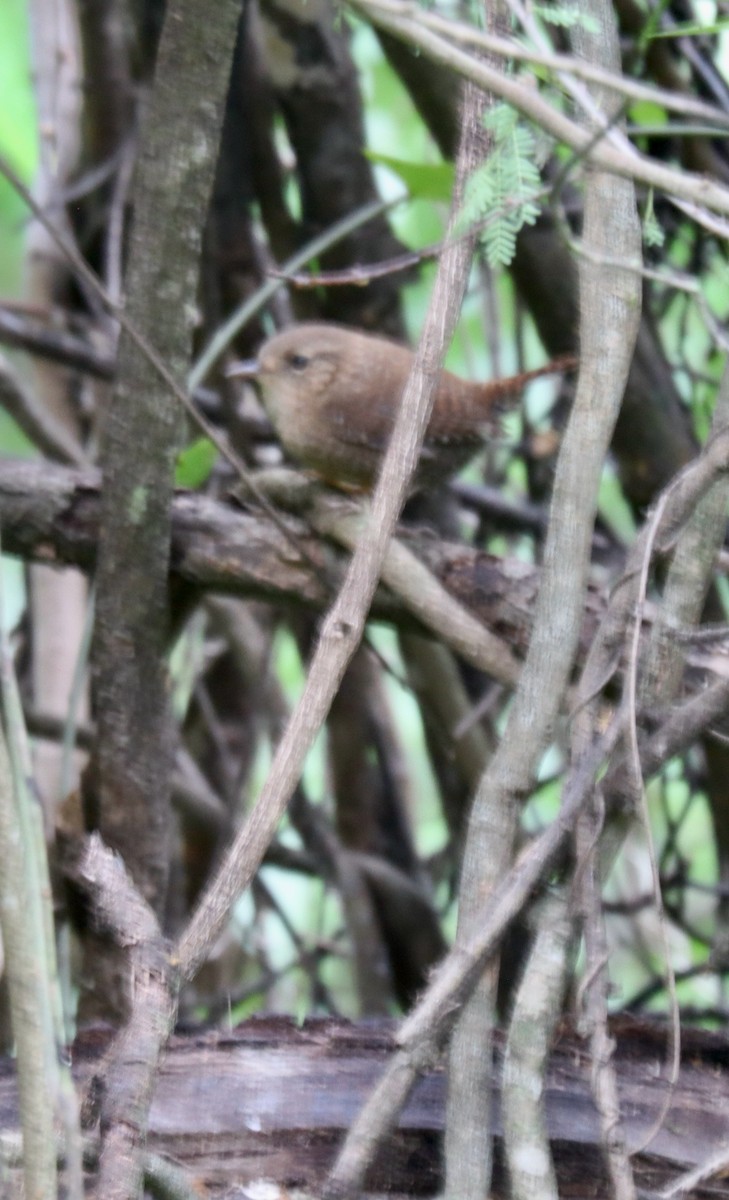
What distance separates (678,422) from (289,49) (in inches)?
44.2

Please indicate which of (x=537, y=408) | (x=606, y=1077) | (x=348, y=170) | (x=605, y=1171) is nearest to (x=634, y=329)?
(x=606, y=1077)

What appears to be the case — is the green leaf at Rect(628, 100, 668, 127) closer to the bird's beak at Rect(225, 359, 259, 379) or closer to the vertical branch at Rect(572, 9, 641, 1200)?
the vertical branch at Rect(572, 9, 641, 1200)

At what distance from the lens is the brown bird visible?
2.65 metres

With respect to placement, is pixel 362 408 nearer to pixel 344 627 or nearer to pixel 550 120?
pixel 344 627

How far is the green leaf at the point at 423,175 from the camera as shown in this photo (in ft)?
7.24

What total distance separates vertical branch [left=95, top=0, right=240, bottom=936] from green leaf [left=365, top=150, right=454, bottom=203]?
572 millimetres

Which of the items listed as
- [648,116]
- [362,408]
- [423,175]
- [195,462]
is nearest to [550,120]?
[423,175]

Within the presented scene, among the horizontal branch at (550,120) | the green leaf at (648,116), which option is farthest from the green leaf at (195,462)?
the horizontal branch at (550,120)

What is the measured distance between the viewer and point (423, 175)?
226 cm

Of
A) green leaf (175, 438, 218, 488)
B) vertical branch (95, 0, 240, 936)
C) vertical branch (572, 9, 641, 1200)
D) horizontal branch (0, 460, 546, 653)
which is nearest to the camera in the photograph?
vertical branch (572, 9, 641, 1200)

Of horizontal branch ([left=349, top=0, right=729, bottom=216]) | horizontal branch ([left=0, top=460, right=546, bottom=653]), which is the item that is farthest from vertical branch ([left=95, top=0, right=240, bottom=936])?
horizontal branch ([left=349, top=0, right=729, bottom=216])

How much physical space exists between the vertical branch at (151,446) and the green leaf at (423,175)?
572mm

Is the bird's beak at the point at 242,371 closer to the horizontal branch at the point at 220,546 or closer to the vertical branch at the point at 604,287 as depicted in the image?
the horizontal branch at the point at 220,546

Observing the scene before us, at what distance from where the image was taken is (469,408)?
8.76 ft
